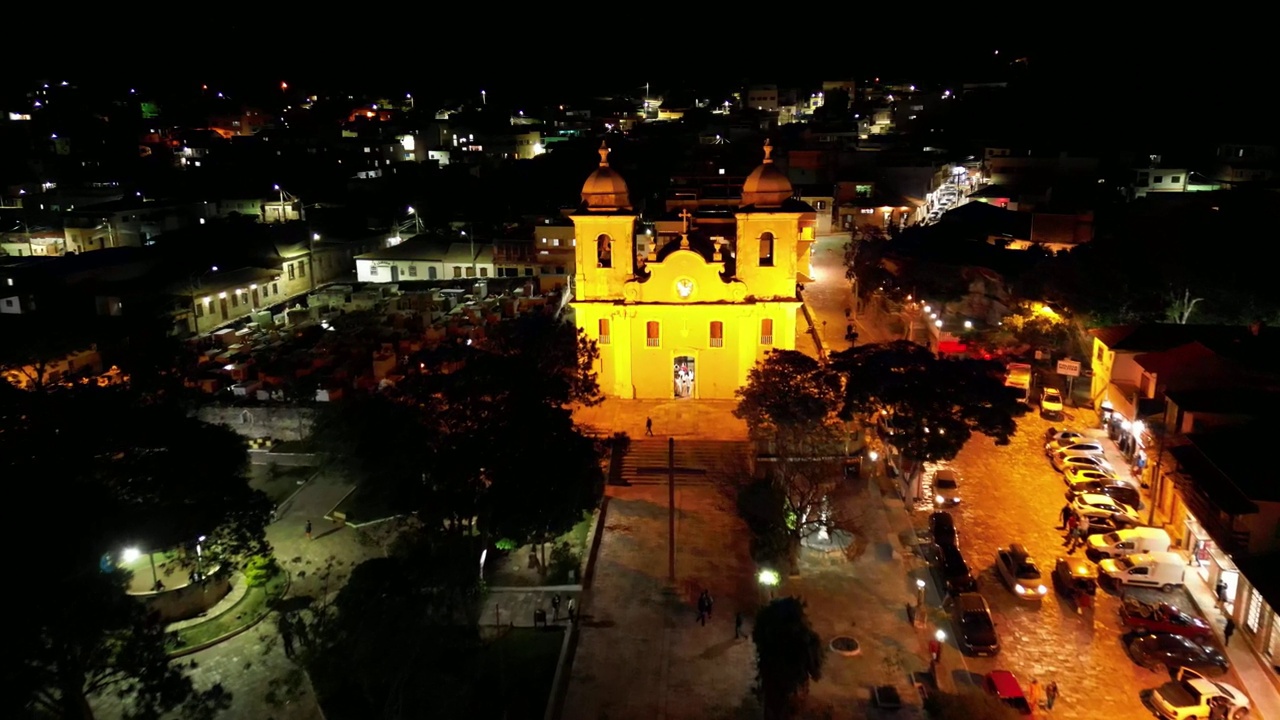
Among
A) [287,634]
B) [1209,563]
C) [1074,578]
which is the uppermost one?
[287,634]

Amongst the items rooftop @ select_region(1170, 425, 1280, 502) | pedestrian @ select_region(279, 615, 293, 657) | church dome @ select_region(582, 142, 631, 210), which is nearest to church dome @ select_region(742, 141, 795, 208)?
church dome @ select_region(582, 142, 631, 210)

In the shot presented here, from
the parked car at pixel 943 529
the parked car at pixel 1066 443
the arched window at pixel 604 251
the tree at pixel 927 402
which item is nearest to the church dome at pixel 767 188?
the arched window at pixel 604 251

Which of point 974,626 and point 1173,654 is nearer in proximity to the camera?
point 1173,654

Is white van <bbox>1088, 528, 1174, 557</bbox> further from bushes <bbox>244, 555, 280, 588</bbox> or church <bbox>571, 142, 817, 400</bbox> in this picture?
bushes <bbox>244, 555, 280, 588</bbox>

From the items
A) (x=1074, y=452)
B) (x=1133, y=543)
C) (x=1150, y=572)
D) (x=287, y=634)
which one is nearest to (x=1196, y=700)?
(x=1150, y=572)

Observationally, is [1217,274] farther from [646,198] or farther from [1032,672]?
[646,198]

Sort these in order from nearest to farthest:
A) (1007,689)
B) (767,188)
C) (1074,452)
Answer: (1007,689) → (1074,452) → (767,188)

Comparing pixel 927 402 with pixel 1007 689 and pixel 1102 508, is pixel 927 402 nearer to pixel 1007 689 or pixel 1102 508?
pixel 1102 508

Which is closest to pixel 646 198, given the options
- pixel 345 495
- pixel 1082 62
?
pixel 345 495
